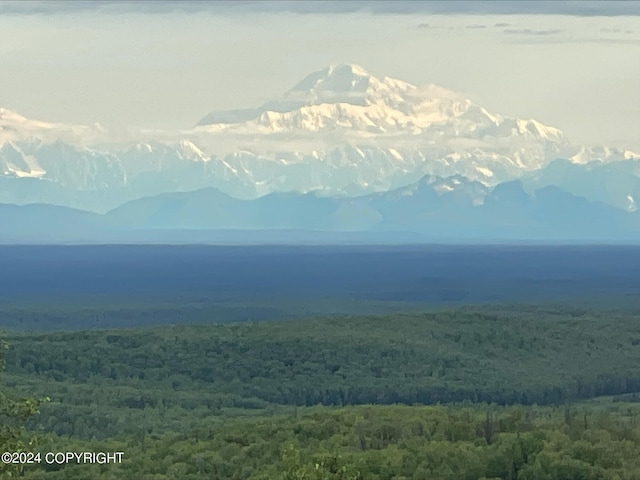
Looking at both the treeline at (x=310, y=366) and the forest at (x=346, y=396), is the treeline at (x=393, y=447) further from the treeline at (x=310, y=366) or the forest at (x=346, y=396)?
the treeline at (x=310, y=366)

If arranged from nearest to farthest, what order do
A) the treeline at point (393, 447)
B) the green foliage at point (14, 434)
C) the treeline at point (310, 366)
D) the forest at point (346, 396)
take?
the green foliage at point (14, 434) → the treeline at point (393, 447) → the forest at point (346, 396) → the treeline at point (310, 366)

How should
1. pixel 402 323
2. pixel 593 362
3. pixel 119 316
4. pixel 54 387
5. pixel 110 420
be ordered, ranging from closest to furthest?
pixel 110 420
pixel 54 387
pixel 593 362
pixel 402 323
pixel 119 316

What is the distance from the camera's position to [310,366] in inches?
4673

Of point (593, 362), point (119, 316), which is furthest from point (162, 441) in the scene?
point (119, 316)

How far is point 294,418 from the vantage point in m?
74.4

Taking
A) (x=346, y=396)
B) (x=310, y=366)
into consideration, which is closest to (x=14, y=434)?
(x=346, y=396)

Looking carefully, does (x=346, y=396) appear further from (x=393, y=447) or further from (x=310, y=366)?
(x=393, y=447)

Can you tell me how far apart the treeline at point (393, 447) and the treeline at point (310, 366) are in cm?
1522

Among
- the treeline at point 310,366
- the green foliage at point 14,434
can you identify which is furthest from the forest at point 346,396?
the treeline at point 310,366

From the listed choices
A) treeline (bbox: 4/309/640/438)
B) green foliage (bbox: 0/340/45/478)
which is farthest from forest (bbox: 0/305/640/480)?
treeline (bbox: 4/309/640/438)

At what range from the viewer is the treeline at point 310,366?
9819cm

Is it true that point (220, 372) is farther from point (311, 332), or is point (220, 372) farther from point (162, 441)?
point (162, 441)

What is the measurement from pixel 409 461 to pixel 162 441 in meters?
15.5

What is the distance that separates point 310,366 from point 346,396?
11293 mm
